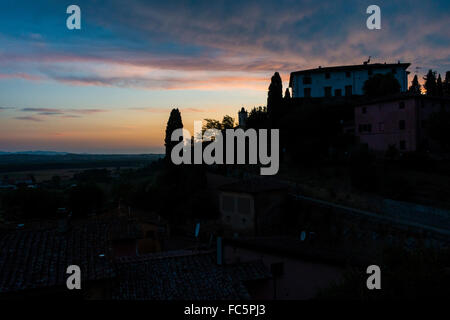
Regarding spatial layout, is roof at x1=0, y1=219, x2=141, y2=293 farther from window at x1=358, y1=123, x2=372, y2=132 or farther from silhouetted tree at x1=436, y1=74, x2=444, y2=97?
silhouetted tree at x1=436, y1=74, x2=444, y2=97

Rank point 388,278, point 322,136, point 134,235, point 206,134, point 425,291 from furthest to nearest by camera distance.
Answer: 1. point 206,134
2. point 322,136
3. point 134,235
4. point 388,278
5. point 425,291

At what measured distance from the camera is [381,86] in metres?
42.6

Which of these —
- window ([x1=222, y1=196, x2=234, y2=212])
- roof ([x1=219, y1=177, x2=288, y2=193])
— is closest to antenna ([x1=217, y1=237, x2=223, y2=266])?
roof ([x1=219, y1=177, x2=288, y2=193])

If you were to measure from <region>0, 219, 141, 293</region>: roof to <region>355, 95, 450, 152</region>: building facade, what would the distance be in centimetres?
2932

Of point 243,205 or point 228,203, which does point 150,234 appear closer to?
point 228,203

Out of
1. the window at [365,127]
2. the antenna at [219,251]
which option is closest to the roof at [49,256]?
the antenna at [219,251]

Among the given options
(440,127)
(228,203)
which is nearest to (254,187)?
(228,203)

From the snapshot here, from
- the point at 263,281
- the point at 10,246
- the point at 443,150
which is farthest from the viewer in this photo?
the point at 443,150

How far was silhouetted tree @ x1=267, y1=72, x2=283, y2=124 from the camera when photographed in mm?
42656

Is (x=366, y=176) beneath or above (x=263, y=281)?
above

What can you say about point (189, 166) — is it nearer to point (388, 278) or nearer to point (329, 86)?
point (329, 86)

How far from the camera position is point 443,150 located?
32.6m
